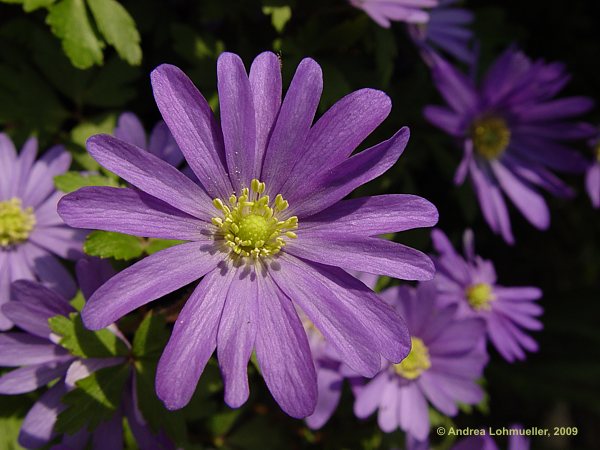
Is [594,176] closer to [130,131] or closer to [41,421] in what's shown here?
[130,131]

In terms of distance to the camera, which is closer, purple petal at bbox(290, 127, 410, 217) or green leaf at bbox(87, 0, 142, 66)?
purple petal at bbox(290, 127, 410, 217)

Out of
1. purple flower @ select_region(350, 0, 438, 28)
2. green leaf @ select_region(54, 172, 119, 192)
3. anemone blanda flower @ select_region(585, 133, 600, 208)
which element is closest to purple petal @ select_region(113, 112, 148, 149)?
green leaf @ select_region(54, 172, 119, 192)

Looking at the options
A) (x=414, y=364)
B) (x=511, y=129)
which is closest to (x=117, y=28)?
(x=414, y=364)

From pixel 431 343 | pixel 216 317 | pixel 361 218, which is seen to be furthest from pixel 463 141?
pixel 216 317

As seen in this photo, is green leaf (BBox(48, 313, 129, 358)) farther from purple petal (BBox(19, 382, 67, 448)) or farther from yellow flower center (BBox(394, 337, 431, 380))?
yellow flower center (BBox(394, 337, 431, 380))

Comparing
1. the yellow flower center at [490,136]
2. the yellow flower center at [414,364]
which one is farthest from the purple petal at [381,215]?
the yellow flower center at [490,136]
